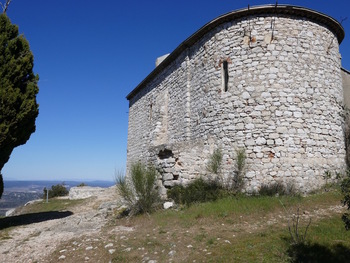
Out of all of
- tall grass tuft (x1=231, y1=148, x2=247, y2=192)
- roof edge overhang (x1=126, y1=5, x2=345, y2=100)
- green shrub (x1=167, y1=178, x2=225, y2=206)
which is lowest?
green shrub (x1=167, y1=178, x2=225, y2=206)

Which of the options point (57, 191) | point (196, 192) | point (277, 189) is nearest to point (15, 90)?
point (196, 192)

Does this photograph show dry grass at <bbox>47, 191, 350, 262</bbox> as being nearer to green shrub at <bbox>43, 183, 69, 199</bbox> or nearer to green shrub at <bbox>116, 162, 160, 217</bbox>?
green shrub at <bbox>116, 162, 160, 217</bbox>

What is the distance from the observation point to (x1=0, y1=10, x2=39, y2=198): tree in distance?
341 inches

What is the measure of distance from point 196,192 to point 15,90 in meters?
6.95

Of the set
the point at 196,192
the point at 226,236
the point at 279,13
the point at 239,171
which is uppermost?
the point at 279,13

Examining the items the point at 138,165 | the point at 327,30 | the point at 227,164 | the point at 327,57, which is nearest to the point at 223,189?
the point at 227,164

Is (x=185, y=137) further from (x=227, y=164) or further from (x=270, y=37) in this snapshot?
(x=270, y=37)

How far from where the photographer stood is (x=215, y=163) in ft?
32.7

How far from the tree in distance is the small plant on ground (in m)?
6.63

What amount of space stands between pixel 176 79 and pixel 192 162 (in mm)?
5507

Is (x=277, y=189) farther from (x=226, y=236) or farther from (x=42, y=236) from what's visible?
(x=42, y=236)

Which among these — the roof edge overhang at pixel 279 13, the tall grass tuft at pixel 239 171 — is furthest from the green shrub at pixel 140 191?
the roof edge overhang at pixel 279 13

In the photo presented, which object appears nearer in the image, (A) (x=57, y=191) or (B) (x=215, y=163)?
(B) (x=215, y=163)

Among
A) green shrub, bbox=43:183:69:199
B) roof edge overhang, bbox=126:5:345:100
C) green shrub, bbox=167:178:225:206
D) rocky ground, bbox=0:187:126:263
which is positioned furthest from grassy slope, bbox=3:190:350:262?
green shrub, bbox=43:183:69:199
